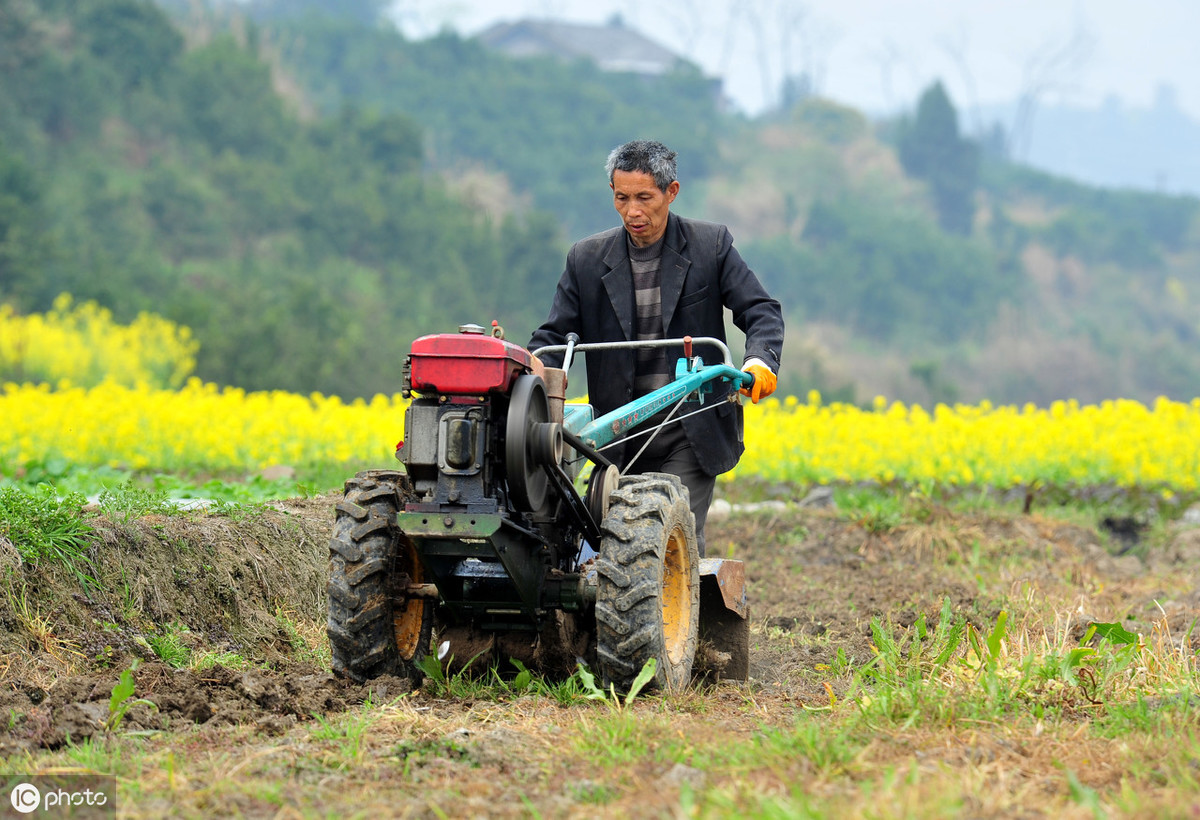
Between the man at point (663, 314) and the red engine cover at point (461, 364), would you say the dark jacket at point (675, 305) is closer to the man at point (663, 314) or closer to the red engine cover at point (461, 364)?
the man at point (663, 314)

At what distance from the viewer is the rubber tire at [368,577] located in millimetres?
4289

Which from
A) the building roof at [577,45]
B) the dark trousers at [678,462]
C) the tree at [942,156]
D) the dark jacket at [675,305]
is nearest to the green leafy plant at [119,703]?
the dark jacket at [675,305]

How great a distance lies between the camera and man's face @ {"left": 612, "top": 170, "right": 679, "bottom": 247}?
5.32 m

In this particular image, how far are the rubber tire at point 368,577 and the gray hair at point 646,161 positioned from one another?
65.8 inches

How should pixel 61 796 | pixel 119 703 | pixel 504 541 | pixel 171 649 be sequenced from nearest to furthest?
pixel 61 796
pixel 119 703
pixel 504 541
pixel 171 649

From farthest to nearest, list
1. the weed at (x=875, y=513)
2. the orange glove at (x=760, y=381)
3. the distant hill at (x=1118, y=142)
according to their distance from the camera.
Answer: the distant hill at (x=1118, y=142)
the weed at (x=875, y=513)
the orange glove at (x=760, y=381)

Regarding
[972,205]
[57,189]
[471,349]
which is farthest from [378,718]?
[972,205]

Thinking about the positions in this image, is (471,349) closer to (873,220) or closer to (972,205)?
(873,220)

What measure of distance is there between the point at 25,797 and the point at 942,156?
63.7 m

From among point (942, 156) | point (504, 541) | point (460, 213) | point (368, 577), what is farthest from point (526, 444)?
point (942, 156)

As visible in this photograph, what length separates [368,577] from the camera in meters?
4.30

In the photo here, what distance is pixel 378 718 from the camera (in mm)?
3912

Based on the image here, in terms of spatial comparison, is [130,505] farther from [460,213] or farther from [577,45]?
[577,45]

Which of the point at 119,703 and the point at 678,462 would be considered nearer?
the point at 119,703
